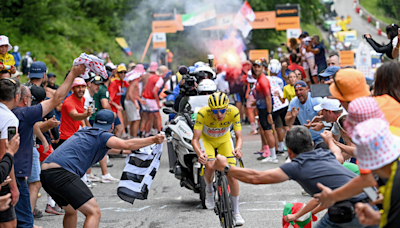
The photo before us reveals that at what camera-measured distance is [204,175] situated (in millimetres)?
7055

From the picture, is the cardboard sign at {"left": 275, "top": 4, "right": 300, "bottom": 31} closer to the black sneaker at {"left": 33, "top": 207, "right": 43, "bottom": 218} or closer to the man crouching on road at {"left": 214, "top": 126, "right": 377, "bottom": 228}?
the black sneaker at {"left": 33, "top": 207, "right": 43, "bottom": 218}

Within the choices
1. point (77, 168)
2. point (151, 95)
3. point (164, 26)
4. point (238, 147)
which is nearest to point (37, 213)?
point (77, 168)

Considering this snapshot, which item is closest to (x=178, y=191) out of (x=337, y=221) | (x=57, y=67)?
(x=337, y=221)

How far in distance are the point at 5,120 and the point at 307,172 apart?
9.21ft

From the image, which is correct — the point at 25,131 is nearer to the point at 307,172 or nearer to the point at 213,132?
the point at 213,132

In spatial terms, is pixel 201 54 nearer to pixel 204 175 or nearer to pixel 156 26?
pixel 156 26

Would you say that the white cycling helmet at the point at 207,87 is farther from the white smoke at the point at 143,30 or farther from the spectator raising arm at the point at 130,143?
the white smoke at the point at 143,30

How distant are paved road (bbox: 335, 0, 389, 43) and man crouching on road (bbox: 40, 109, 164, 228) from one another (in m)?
50.9

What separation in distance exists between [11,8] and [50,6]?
2072 mm

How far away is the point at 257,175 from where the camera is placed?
4016 millimetres

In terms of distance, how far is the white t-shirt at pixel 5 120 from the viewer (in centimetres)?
464

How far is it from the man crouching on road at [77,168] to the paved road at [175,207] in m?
1.71

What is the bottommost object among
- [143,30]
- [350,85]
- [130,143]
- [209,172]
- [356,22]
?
[356,22]

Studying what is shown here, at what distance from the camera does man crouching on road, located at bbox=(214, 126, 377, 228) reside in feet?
12.7
